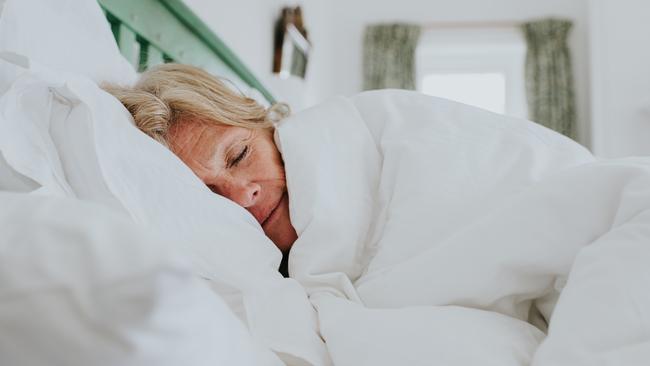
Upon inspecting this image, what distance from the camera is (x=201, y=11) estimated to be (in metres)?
1.88

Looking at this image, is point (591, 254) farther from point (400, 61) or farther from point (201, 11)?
point (400, 61)

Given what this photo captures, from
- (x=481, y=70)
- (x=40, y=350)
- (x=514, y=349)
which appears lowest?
(x=481, y=70)

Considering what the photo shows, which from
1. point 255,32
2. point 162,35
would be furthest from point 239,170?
point 255,32

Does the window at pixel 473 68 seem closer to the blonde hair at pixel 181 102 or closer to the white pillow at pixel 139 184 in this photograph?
the blonde hair at pixel 181 102

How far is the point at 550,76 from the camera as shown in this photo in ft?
12.2

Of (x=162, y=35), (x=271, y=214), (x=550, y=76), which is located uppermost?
(x=162, y=35)

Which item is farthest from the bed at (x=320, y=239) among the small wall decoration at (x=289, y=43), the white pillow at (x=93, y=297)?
the small wall decoration at (x=289, y=43)

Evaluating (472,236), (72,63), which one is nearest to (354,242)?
(472,236)

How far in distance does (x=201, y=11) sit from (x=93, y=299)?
1.73 meters

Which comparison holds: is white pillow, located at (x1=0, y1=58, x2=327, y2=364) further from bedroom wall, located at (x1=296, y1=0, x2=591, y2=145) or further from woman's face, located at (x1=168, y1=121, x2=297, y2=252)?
bedroom wall, located at (x1=296, y1=0, x2=591, y2=145)

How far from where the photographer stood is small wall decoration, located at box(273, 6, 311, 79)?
2.86 meters

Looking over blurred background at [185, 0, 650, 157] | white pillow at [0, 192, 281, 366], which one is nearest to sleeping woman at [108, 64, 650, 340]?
white pillow at [0, 192, 281, 366]

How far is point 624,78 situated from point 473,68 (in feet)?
3.08

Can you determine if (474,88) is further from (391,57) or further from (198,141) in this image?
(198,141)
